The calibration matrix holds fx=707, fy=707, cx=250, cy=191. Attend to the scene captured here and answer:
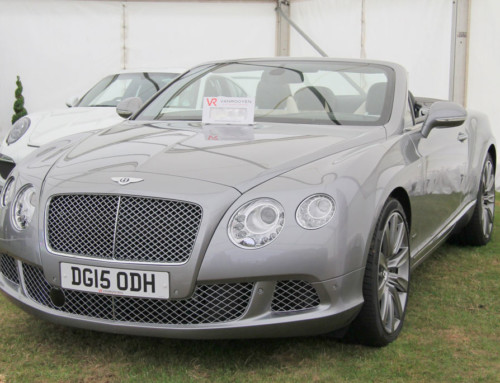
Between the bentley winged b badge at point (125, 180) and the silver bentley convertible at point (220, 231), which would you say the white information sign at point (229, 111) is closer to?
the silver bentley convertible at point (220, 231)

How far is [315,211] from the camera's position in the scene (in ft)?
8.80

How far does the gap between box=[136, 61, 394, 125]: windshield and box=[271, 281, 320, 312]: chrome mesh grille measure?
1.24 metres

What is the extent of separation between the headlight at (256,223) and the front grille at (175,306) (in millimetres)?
176

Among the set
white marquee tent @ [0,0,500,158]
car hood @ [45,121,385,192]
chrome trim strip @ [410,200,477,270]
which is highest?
white marquee tent @ [0,0,500,158]

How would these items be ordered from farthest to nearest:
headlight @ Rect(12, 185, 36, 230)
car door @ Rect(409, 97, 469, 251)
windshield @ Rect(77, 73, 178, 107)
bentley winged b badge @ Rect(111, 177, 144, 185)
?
windshield @ Rect(77, 73, 178, 107) < car door @ Rect(409, 97, 469, 251) < headlight @ Rect(12, 185, 36, 230) < bentley winged b badge @ Rect(111, 177, 144, 185)

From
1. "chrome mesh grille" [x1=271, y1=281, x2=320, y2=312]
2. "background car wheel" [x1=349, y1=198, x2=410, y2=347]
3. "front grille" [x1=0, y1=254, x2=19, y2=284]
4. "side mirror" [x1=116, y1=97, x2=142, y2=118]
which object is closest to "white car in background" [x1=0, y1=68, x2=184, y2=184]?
"side mirror" [x1=116, y1=97, x2=142, y2=118]

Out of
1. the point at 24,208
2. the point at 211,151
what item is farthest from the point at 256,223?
the point at 24,208

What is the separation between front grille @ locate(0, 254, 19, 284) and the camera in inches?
121

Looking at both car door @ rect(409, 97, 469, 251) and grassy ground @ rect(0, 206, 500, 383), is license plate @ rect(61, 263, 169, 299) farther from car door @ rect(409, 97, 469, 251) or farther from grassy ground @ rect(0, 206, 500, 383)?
car door @ rect(409, 97, 469, 251)

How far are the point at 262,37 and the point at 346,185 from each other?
9.80 metres

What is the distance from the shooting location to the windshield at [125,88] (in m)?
7.53

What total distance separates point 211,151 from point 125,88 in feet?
15.8

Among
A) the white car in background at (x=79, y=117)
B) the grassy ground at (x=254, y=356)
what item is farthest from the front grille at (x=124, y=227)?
the white car in background at (x=79, y=117)

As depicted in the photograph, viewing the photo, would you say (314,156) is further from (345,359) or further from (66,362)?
(66,362)
